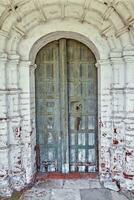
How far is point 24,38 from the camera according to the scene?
16.4 feet

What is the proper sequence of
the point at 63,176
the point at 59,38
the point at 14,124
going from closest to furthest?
the point at 14,124 → the point at 59,38 → the point at 63,176

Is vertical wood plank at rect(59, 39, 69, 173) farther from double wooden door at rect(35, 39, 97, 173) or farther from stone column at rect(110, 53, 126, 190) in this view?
stone column at rect(110, 53, 126, 190)

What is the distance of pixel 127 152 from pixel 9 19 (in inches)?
121

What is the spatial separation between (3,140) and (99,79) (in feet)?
6.78

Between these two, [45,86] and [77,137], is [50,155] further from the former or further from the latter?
[45,86]

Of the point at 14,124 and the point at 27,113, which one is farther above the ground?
the point at 27,113

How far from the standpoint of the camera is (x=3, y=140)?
484cm

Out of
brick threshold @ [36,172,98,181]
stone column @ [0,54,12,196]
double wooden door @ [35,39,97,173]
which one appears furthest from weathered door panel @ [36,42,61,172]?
stone column @ [0,54,12,196]

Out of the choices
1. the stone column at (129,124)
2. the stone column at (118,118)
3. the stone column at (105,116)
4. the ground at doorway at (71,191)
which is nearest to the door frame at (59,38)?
the stone column at (105,116)

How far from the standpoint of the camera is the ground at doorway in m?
4.72

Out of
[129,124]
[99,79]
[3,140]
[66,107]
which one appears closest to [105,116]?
[129,124]

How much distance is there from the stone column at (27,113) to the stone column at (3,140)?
0.34m

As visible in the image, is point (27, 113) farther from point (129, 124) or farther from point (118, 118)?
point (129, 124)

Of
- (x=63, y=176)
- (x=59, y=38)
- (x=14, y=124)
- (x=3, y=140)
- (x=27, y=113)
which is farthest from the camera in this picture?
(x=63, y=176)
